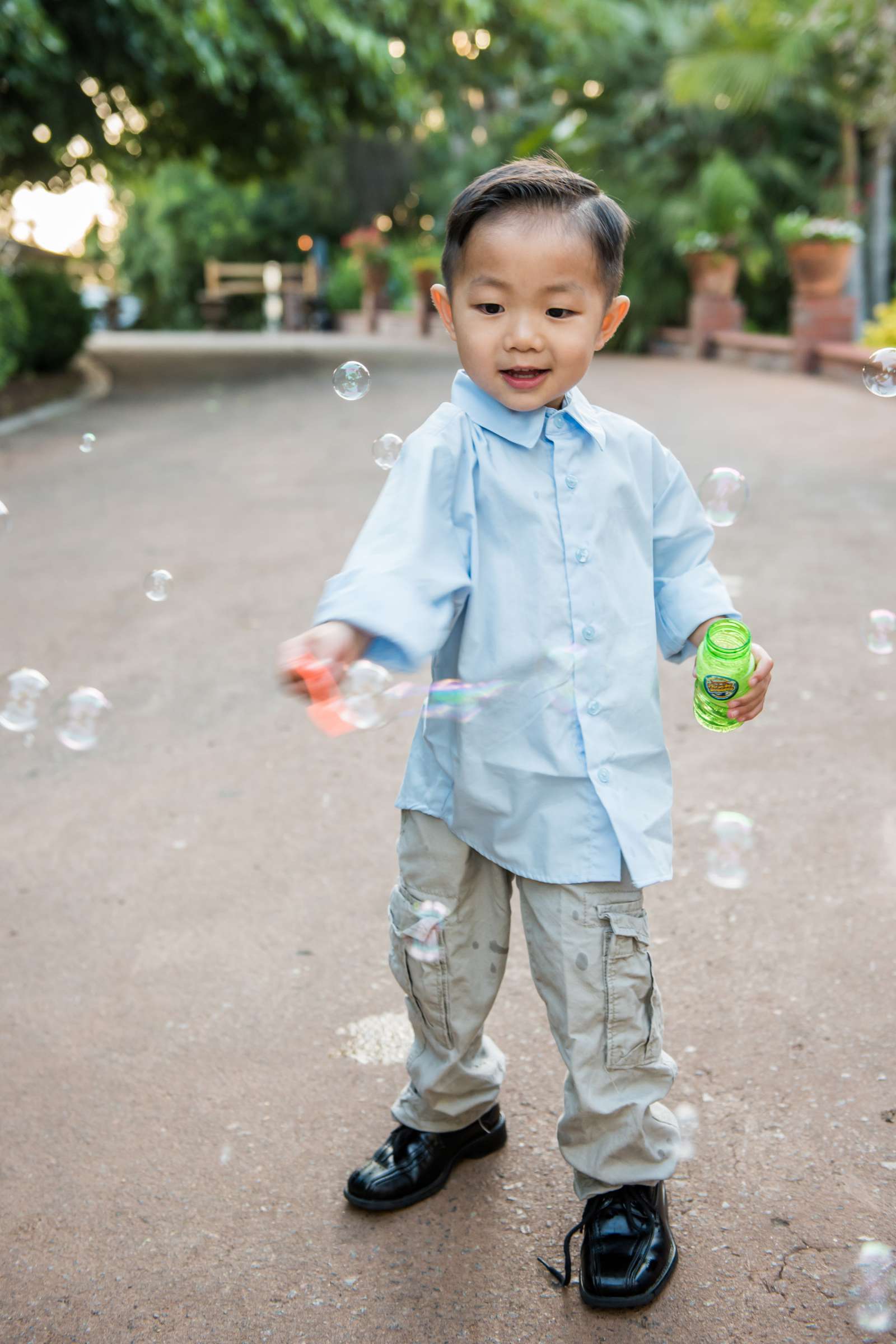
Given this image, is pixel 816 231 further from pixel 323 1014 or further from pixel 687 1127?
pixel 687 1127

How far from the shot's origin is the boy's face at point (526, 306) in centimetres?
171

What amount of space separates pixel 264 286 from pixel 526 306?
3111 cm

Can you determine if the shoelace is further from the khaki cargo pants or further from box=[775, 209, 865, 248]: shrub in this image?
box=[775, 209, 865, 248]: shrub

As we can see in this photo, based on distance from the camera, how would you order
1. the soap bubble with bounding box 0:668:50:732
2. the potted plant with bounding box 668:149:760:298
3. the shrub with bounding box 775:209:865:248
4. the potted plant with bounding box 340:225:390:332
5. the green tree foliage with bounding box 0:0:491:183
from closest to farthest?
1. the soap bubble with bounding box 0:668:50:732
2. the green tree foliage with bounding box 0:0:491:183
3. the shrub with bounding box 775:209:865:248
4. the potted plant with bounding box 668:149:760:298
5. the potted plant with bounding box 340:225:390:332

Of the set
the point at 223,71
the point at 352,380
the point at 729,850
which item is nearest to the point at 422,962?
the point at 729,850

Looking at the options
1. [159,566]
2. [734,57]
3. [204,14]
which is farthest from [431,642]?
[734,57]

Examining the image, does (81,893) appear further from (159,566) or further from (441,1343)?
(159,566)

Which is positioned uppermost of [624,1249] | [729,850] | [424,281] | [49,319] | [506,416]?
[506,416]

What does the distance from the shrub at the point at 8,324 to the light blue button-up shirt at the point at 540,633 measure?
373 inches

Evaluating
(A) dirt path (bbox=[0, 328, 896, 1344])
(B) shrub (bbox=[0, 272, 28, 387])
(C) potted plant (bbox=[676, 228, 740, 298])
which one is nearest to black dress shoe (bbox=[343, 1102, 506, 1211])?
(A) dirt path (bbox=[0, 328, 896, 1344])

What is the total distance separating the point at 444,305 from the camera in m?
1.90

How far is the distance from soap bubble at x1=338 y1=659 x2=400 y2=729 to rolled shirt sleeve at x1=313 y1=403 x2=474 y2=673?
1.6 inches

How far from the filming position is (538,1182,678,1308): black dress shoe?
186 centimetres

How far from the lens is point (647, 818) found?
183 centimetres
